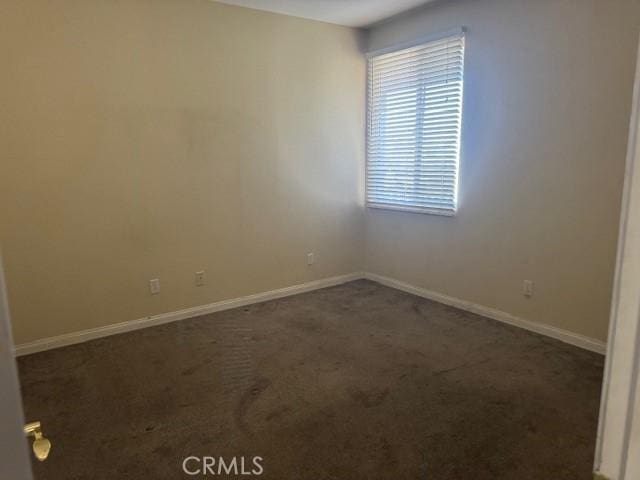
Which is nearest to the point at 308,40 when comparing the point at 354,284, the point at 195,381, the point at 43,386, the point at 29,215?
the point at 354,284

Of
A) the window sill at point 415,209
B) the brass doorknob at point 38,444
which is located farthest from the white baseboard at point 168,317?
the brass doorknob at point 38,444

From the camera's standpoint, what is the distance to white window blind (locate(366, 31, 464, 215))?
390cm

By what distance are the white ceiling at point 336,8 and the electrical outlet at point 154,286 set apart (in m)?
2.37

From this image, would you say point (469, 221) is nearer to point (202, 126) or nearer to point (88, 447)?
point (202, 126)

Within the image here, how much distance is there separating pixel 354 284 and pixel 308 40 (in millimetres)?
2510

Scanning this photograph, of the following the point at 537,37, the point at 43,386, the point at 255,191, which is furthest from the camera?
the point at 255,191

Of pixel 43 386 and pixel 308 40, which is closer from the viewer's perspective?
pixel 43 386

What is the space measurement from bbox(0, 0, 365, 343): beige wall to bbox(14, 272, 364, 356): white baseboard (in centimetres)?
6

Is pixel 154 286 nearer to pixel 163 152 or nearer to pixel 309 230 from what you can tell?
pixel 163 152

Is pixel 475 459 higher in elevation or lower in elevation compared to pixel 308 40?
lower

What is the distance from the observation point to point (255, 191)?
164 inches

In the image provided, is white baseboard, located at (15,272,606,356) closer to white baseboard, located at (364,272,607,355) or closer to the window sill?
white baseboard, located at (364,272,607,355)

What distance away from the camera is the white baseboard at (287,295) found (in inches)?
128

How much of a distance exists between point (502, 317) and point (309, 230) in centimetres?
199
